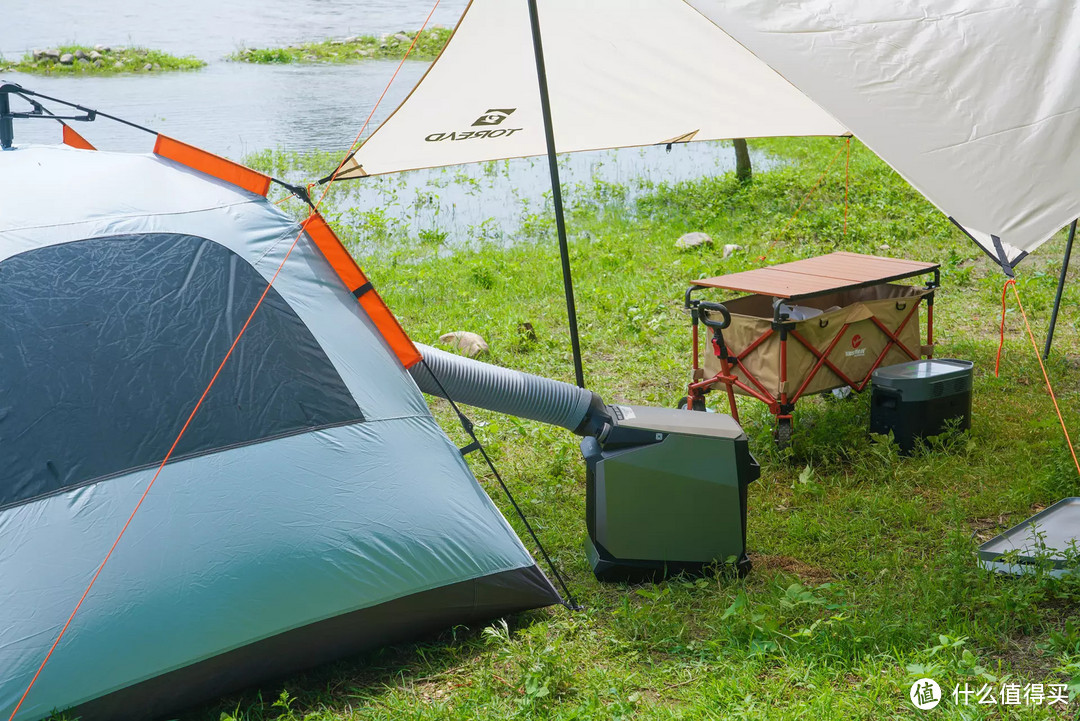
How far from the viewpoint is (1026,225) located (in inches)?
111

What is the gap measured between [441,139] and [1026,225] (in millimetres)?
2992

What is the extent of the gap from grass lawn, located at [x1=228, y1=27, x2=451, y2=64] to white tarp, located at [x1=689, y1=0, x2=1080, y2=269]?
21.3 m

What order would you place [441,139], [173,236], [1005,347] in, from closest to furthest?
[173,236] < [441,139] < [1005,347]

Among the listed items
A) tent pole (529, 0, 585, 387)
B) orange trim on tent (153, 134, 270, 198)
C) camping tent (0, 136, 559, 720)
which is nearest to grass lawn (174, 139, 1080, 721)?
camping tent (0, 136, 559, 720)

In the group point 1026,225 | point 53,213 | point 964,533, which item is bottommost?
point 964,533

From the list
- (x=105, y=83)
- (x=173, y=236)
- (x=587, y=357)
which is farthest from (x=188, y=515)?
(x=105, y=83)

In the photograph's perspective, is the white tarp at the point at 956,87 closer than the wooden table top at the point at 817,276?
Yes

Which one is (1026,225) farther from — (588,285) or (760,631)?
(588,285)

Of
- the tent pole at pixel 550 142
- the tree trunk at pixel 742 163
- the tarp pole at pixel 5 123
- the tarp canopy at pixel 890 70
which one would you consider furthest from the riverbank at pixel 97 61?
the tent pole at pixel 550 142

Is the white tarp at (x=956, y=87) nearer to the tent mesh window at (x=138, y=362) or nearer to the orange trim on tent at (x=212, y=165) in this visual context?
the orange trim on tent at (x=212, y=165)

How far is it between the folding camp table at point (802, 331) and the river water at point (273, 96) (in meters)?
5.47

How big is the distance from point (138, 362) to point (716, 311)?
2.59 m

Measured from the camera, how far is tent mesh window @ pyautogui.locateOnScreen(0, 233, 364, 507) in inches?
104

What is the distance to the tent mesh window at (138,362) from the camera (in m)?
2.64
